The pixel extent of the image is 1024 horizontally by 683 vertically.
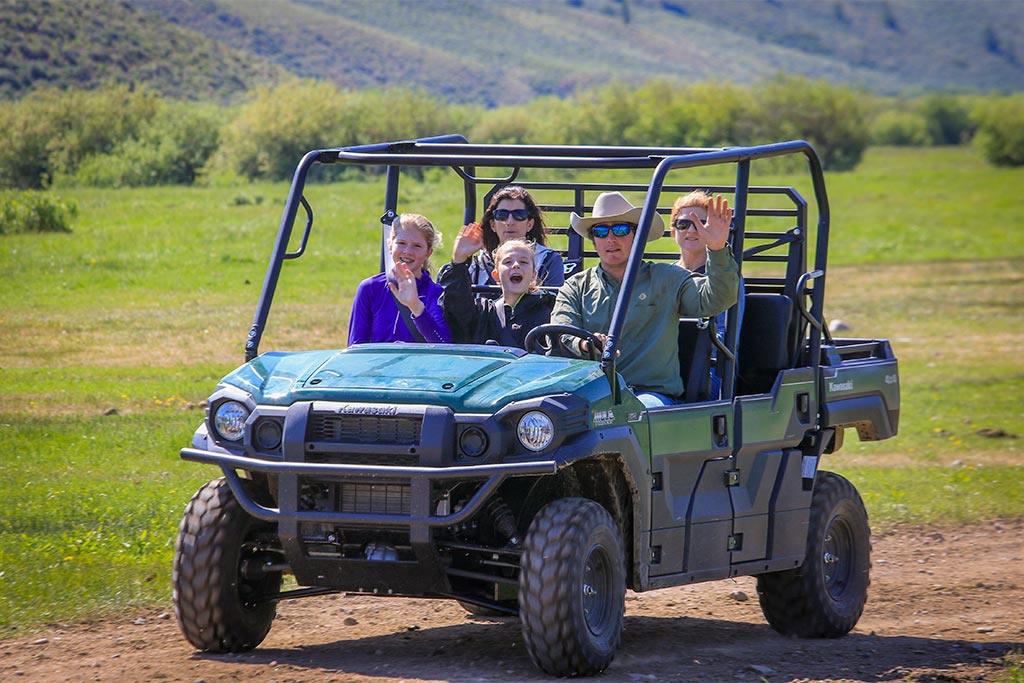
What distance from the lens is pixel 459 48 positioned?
5340 inches

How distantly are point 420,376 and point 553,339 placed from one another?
868mm

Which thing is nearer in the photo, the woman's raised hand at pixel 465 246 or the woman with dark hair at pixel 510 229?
the woman's raised hand at pixel 465 246

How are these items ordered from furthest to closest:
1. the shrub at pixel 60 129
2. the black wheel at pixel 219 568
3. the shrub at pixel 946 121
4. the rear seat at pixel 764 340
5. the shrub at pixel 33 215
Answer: the shrub at pixel 946 121, the shrub at pixel 60 129, the shrub at pixel 33 215, the rear seat at pixel 764 340, the black wheel at pixel 219 568

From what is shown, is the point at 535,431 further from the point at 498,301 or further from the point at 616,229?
the point at 498,301

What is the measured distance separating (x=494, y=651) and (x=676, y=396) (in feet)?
4.48

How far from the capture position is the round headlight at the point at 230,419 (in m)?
6.78

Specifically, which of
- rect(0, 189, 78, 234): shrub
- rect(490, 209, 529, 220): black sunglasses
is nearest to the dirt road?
rect(490, 209, 529, 220): black sunglasses

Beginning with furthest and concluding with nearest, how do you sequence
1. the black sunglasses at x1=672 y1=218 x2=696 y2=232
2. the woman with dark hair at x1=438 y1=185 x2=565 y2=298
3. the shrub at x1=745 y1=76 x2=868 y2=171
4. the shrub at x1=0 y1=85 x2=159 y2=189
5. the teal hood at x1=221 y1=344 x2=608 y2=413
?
the shrub at x1=745 y1=76 x2=868 y2=171 → the shrub at x1=0 y1=85 x2=159 y2=189 → the woman with dark hair at x1=438 y1=185 x2=565 y2=298 → the black sunglasses at x1=672 y1=218 x2=696 y2=232 → the teal hood at x1=221 y1=344 x2=608 y2=413

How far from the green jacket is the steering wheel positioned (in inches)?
5.5

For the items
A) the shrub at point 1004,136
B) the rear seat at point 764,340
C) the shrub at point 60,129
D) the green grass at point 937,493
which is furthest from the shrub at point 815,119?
the rear seat at point 764,340

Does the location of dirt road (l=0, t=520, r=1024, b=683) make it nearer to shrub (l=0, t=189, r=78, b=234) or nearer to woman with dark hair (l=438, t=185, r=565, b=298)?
woman with dark hair (l=438, t=185, r=565, b=298)

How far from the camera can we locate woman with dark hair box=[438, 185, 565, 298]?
8.79 m

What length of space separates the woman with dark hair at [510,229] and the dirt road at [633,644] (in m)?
1.77

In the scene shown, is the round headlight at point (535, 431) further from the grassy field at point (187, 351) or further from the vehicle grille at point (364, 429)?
the grassy field at point (187, 351)
